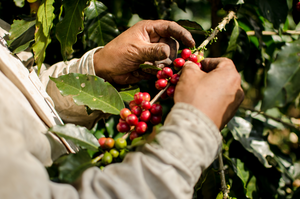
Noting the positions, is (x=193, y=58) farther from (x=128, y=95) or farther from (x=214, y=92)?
(x=128, y=95)

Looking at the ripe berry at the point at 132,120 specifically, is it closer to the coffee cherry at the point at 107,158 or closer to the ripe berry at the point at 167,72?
the coffee cherry at the point at 107,158

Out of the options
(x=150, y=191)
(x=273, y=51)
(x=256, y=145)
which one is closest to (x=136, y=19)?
(x=273, y=51)

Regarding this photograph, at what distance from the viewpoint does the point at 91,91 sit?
1.15 meters

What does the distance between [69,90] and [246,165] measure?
5.16 feet

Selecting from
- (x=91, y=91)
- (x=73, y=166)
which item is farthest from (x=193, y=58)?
(x=73, y=166)

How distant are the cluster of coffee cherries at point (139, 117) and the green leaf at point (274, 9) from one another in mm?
1074

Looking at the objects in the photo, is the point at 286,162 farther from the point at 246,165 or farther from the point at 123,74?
the point at 123,74

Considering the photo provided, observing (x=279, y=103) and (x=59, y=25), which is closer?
(x=279, y=103)

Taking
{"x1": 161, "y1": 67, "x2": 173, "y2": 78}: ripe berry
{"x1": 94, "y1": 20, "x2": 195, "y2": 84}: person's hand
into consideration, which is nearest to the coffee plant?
→ {"x1": 161, "y1": 67, "x2": 173, "y2": 78}: ripe berry

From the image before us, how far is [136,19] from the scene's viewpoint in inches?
91.4

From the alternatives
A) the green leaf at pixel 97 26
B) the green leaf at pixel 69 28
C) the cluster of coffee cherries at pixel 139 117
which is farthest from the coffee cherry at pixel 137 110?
the green leaf at pixel 97 26

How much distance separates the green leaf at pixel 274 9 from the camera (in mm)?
1419

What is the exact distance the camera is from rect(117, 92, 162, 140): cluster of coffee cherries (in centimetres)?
Result: 102

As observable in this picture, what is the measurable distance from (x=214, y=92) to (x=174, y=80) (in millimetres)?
275
